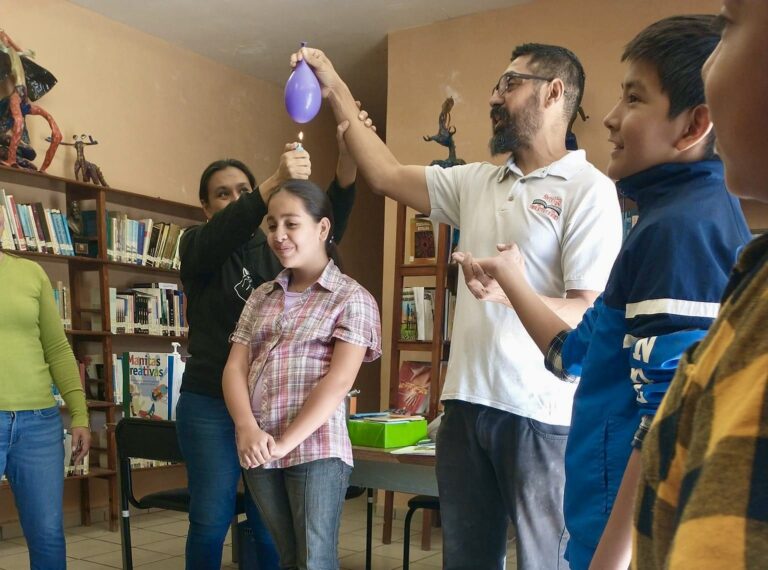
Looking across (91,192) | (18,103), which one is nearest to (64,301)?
(91,192)

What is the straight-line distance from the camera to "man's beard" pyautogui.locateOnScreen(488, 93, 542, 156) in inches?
65.9

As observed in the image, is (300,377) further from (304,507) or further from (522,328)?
(522,328)

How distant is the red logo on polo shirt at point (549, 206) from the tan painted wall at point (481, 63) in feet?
9.61

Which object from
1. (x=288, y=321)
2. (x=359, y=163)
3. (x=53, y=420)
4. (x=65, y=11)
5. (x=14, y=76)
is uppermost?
(x=65, y=11)

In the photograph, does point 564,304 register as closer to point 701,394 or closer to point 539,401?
point 539,401

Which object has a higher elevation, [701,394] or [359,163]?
[359,163]

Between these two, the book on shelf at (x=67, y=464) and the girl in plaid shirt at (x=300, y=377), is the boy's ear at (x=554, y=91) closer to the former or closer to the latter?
the girl in plaid shirt at (x=300, y=377)

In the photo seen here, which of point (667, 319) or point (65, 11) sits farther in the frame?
point (65, 11)

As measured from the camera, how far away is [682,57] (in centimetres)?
94

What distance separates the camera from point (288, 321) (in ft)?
6.13

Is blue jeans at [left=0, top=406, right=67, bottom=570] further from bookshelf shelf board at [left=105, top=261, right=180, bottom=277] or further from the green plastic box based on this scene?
bookshelf shelf board at [left=105, top=261, right=180, bottom=277]

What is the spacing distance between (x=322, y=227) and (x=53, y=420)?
123 centimetres

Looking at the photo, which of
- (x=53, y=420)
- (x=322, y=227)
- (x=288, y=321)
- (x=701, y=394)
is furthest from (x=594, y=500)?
(x=53, y=420)

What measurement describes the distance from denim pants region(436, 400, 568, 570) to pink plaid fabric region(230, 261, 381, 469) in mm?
351
